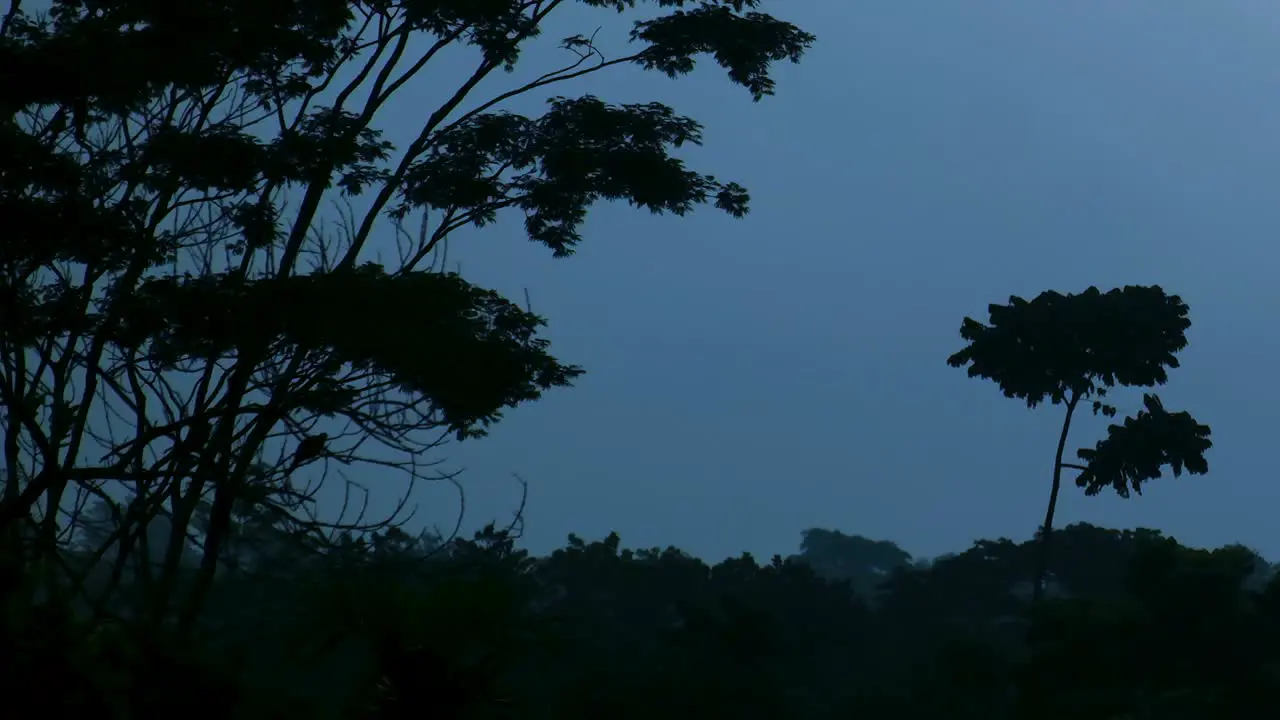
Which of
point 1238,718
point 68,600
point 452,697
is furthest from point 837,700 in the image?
point 68,600

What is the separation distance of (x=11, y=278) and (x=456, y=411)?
407cm

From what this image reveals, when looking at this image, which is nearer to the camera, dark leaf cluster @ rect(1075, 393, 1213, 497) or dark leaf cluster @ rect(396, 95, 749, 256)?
dark leaf cluster @ rect(396, 95, 749, 256)

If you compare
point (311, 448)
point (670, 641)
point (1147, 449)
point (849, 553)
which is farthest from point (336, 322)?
point (849, 553)

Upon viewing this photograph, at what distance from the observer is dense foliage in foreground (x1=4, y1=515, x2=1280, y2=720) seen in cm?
711

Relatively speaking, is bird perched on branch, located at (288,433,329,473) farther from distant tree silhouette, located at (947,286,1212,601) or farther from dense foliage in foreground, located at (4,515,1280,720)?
distant tree silhouette, located at (947,286,1212,601)

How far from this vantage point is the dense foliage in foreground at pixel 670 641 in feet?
23.3

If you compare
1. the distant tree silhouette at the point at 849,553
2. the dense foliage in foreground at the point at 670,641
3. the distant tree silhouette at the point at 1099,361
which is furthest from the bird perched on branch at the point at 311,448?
the distant tree silhouette at the point at 849,553

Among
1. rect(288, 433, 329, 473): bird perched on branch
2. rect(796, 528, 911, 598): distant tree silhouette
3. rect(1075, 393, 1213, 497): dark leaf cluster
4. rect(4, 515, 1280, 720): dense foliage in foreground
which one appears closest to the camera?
rect(4, 515, 1280, 720): dense foliage in foreground

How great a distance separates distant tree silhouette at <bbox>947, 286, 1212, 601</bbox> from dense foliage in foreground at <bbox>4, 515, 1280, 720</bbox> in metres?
4.29

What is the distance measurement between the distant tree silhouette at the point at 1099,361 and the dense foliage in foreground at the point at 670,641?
14.1 ft

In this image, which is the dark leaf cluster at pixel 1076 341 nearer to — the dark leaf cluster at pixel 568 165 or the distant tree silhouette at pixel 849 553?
the dark leaf cluster at pixel 568 165

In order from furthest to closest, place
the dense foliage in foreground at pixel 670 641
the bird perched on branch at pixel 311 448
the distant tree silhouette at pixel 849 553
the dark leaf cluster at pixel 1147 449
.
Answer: the distant tree silhouette at pixel 849 553, the dark leaf cluster at pixel 1147 449, the bird perched on branch at pixel 311 448, the dense foliage in foreground at pixel 670 641

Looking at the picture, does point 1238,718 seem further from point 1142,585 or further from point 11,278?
point 11,278

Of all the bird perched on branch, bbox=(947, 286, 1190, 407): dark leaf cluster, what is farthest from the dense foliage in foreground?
bbox=(947, 286, 1190, 407): dark leaf cluster
